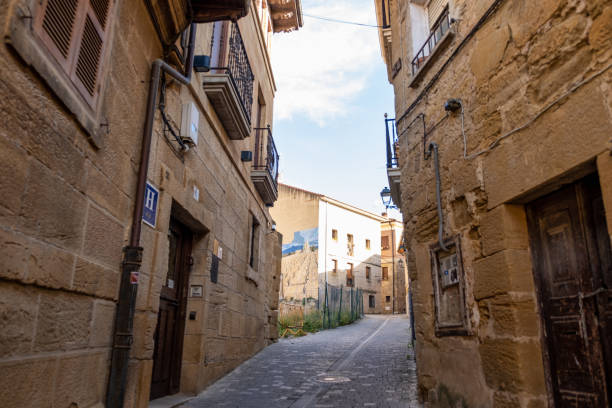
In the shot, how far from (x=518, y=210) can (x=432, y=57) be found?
6.75 ft

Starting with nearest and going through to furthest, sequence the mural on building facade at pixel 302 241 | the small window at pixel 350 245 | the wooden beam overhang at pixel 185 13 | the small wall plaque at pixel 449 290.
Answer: the small wall plaque at pixel 449 290 < the wooden beam overhang at pixel 185 13 < the mural on building facade at pixel 302 241 < the small window at pixel 350 245

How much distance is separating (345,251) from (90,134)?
2668cm

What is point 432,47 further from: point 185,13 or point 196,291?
point 196,291

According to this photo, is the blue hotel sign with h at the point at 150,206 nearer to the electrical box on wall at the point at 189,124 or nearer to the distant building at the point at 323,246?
the electrical box on wall at the point at 189,124

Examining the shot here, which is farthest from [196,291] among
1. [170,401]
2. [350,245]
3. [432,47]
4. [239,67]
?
[350,245]

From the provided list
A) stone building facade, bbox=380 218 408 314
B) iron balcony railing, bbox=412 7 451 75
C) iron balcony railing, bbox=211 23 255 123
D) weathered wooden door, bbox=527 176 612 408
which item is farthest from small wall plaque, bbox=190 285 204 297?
stone building facade, bbox=380 218 408 314

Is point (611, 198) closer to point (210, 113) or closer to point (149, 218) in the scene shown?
point (149, 218)

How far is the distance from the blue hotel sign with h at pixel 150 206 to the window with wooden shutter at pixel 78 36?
117 centimetres

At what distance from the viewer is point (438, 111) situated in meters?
4.68

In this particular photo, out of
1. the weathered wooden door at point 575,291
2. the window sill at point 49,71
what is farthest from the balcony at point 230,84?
the weathered wooden door at point 575,291

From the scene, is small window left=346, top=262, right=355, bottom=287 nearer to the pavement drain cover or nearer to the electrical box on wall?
the pavement drain cover

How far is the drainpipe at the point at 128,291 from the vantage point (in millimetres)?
3359

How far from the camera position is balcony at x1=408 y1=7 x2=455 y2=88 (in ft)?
15.1

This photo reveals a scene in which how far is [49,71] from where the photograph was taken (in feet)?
8.00
